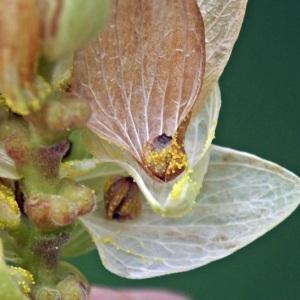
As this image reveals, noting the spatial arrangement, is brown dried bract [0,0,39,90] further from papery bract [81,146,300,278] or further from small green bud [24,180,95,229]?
papery bract [81,146,300,278]

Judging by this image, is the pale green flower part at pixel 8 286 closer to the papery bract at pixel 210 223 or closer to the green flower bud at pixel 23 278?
the green flower bud at pixel 23 278

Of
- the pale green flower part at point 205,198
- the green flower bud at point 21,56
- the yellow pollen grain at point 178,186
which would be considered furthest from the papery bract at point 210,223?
the green flower bud at point 21,56

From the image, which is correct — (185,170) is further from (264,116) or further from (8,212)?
(264,116)

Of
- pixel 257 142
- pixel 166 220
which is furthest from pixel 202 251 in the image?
pixel 257 142

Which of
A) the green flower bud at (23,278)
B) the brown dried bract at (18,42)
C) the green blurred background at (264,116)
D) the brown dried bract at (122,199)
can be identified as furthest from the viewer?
the green blurred background at (264,116)

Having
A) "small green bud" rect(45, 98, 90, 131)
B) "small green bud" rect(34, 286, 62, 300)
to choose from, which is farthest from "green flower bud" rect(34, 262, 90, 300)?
"small green bud" rect(45, 98, 90, 131)

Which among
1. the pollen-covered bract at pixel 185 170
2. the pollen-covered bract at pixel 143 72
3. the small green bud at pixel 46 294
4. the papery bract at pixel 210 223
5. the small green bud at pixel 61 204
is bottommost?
the papery bract at pixel 210 223

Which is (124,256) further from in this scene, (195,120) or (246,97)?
(246,97)

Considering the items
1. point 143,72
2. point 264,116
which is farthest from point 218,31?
point 264,116
